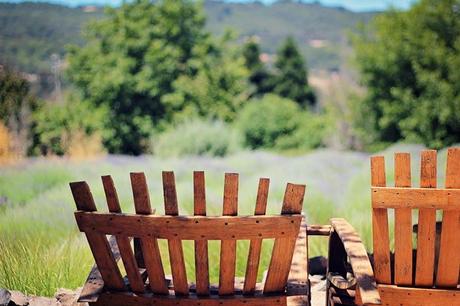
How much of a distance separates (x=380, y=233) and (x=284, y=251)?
0.51 metres

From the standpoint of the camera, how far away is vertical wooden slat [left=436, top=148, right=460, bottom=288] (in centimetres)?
209

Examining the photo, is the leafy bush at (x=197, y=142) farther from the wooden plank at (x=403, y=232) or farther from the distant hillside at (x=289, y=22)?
the distant hillside at (x=289, y=22)

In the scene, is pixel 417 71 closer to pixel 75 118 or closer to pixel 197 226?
pixel 75 118

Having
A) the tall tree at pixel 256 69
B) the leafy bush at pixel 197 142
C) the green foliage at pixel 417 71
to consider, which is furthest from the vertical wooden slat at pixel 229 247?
the tall tree at pixel 256 69

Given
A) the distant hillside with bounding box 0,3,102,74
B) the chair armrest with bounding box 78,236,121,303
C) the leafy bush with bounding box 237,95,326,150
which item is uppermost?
the distant hillside with bounding box 0,3,102,74

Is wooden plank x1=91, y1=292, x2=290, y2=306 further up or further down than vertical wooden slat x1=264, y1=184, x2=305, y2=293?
further down

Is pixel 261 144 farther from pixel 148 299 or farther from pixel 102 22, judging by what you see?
pixel 148 299

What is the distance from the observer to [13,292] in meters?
2.89

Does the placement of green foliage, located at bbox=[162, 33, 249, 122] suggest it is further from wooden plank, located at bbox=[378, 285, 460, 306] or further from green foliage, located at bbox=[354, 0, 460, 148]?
wooden plank, located at bbox=[378, 285, 460, 306]

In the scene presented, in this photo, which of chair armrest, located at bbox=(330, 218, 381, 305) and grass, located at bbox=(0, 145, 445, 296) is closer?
chair armrest, located at bbox=(330, 218, 381, 305)

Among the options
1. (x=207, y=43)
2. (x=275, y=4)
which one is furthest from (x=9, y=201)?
(x=275, y=4)

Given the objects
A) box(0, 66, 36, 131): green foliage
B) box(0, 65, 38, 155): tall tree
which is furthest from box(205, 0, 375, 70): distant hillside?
box(0, 66, 36, 131): green foliage

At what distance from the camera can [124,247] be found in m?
2.10

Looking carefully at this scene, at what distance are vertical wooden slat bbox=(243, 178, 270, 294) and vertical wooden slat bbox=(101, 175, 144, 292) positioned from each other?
18.5 inches
